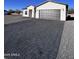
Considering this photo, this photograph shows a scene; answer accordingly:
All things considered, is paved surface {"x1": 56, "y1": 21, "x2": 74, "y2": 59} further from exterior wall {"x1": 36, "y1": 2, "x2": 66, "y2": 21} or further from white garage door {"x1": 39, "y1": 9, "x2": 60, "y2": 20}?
white garage door {"x1": 39, "y1": 9, "x2": 60, "y2": 20}

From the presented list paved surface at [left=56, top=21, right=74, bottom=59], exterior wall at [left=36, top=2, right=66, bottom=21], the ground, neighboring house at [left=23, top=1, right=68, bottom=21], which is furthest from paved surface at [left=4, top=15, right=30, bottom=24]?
paved surface at [left=56, top=21, right=74, bottom=59]

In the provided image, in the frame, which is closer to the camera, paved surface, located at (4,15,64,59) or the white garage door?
paved surface, located at (4,15,64,59)

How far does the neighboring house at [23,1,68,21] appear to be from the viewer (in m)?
3.11

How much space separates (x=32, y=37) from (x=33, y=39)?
6 centimetres

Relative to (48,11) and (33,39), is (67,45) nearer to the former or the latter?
(33,39)

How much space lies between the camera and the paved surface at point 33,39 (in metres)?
2.90

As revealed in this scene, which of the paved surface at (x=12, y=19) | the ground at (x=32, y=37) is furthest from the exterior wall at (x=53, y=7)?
the paved surface at (x=12, y=19)

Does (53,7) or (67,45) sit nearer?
(67,45)

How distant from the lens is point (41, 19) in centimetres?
321

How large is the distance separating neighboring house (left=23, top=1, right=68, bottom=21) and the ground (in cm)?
9

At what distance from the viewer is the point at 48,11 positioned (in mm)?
3223

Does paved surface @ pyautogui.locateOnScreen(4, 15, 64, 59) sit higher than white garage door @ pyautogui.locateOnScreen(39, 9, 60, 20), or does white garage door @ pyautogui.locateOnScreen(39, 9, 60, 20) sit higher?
white garage door @ pyautogui.locateOnScreen(39, 9, 60, 20)

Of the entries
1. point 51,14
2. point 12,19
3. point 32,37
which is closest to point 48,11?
point 51,14
